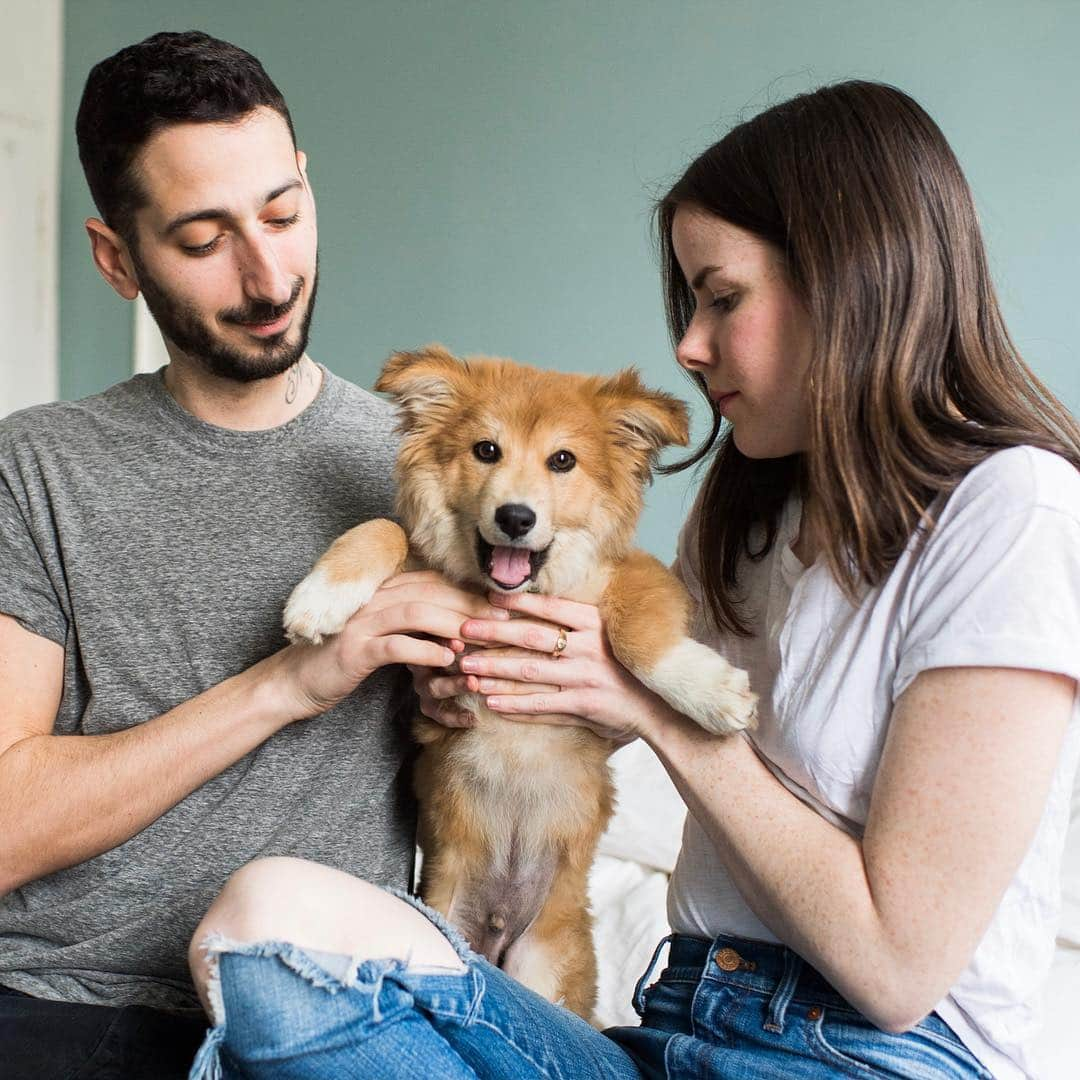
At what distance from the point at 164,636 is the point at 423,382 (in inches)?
22.6

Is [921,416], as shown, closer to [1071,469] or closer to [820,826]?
[1071,469]

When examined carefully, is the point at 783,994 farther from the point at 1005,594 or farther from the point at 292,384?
the point at 292,384

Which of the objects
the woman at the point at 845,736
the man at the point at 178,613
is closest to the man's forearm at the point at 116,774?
the man at the point at 178,613

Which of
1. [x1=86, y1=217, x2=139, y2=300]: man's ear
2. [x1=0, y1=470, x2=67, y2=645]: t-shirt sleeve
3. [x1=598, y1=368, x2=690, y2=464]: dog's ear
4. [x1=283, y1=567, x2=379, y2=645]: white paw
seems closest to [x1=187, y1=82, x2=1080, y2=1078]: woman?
[x1=598, y1=368, x2=690, y2=464]: dog's ear

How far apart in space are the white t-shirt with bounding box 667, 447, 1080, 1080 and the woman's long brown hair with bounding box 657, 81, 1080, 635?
0.05 meters

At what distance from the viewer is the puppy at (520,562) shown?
1805mm

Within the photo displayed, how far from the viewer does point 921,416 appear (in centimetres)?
133

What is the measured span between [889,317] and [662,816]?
164 centimetres

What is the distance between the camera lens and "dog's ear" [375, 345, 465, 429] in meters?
1.82

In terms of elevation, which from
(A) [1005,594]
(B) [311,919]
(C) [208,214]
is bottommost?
(B) [311,919]

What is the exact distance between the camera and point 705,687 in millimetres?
1494

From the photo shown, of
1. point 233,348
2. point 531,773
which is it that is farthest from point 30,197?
point 531,773

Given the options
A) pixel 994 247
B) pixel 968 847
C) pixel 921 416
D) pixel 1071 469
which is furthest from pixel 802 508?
pixel 994 247

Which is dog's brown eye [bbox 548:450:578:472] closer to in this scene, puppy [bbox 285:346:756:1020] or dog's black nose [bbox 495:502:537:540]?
puppy [bbox 285:346:756:1020]
